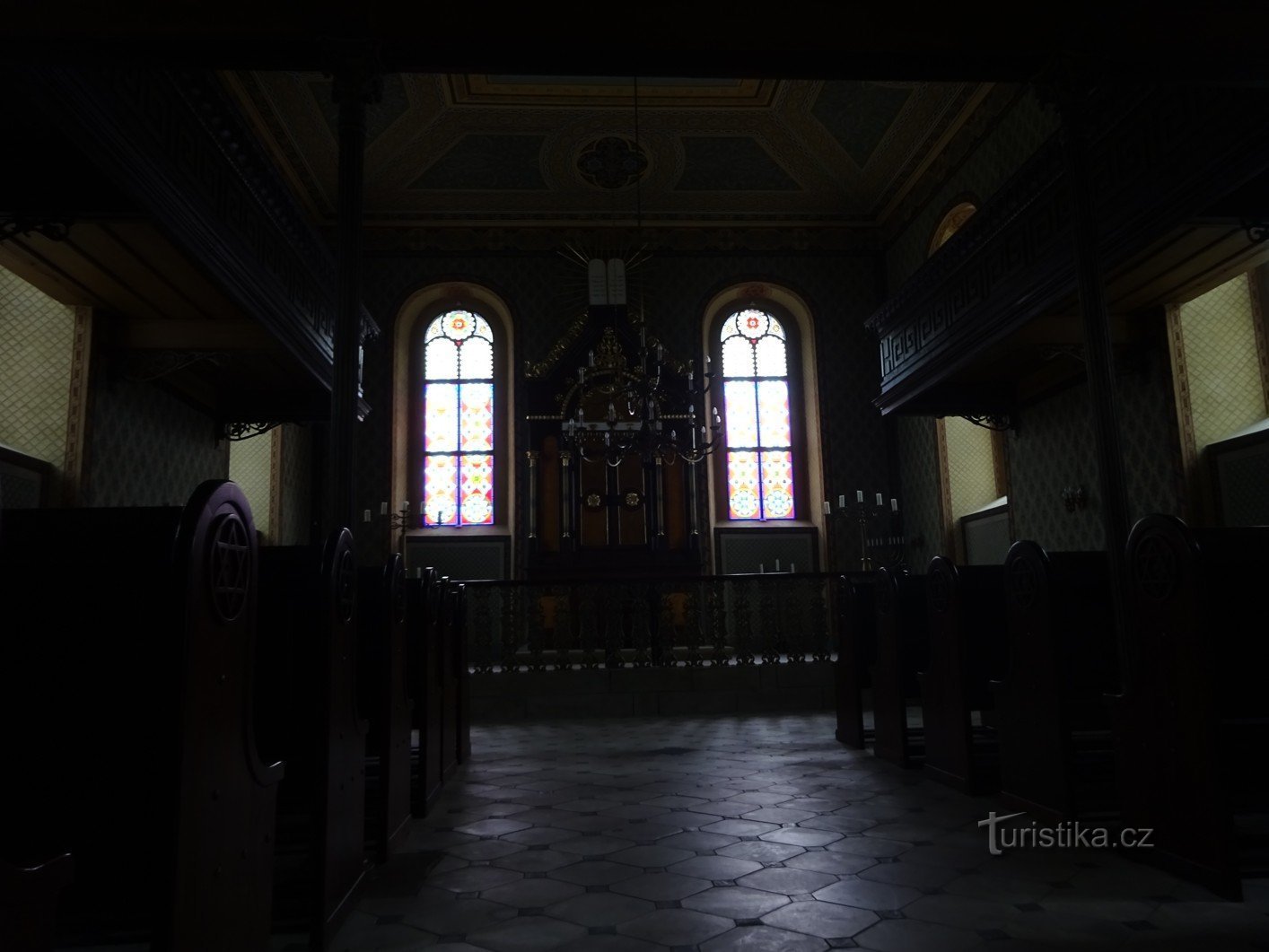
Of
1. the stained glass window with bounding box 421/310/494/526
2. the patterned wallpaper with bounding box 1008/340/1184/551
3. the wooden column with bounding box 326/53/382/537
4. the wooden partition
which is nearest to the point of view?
the wooden column with bounding box 326/53/382/537

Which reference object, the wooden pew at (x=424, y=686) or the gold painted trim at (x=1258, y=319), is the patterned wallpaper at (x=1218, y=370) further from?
the wooden pew at (x=424, y=686)

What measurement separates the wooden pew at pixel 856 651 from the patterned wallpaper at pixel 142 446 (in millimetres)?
4564

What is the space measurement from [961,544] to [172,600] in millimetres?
10486

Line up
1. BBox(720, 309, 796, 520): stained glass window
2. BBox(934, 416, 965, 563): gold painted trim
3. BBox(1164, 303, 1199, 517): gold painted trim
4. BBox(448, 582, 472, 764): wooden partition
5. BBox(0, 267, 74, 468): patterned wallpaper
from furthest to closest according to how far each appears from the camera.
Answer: BBox(720, 309, 796, 520): stained glass window < BBox(934, 416, 965, 563): gold painted trim < BBox(1164, 303, 1199, 517): gold painted trim < BBox(0, 267, 74, 468): patterned wallpaper < BBox(448, 582, 472, 764): wooden partition

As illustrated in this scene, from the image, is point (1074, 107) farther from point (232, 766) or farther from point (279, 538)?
point (279, 538)

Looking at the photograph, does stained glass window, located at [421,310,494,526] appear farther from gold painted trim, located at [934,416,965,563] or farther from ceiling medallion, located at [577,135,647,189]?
gold painted trim, located at [934,416,965,563]

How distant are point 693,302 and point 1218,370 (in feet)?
23.0

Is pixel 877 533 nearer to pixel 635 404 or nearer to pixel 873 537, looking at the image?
pixel 873 537

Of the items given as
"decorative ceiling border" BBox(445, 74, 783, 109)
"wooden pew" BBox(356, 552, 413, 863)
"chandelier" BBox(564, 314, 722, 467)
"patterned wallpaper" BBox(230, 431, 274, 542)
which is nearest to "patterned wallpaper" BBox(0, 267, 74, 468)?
"wooden pew" BBox(356, 552, 413, 863)

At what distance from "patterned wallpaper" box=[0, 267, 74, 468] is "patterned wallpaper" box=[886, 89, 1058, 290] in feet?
27.5

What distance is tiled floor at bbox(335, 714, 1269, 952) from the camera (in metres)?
2.54

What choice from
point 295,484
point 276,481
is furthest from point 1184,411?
point 295,484

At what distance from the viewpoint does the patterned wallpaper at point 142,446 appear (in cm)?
667

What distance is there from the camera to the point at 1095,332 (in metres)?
4.34
